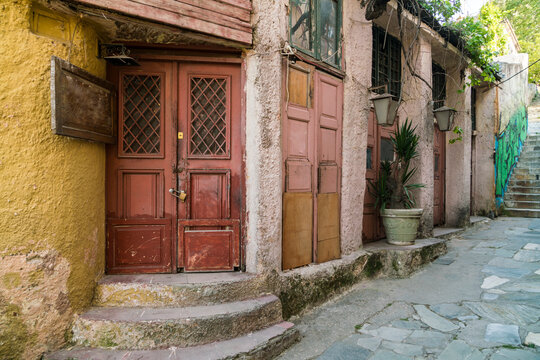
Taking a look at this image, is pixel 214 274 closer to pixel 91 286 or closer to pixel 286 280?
pixel 286 280

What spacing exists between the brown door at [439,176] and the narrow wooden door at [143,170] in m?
6.82

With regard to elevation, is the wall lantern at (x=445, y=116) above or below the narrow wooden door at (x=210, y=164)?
above

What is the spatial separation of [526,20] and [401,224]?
21097 millimetres

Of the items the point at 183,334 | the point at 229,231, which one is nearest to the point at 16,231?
the point at 183,334

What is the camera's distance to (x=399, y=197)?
5.94 meters

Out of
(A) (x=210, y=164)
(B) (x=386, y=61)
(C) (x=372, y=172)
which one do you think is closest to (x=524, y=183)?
(B) (x=386, y=61)

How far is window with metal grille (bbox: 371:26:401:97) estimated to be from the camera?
258 inches

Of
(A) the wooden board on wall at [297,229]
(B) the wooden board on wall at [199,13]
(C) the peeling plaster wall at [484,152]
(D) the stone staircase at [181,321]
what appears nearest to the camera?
(D) the stone staircase at [181,321]

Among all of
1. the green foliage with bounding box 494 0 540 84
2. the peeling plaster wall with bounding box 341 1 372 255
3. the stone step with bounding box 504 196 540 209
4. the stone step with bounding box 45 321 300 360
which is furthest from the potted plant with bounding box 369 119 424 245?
the green foliage with bounding box 494 0 540 84

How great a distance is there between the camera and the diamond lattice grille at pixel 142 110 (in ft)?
13.0

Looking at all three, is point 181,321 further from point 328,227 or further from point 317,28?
point 317,28

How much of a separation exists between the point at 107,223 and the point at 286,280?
2.11m

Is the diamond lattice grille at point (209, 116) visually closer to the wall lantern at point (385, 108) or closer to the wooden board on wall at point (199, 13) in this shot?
the wooden board on wall at point (199, 13)

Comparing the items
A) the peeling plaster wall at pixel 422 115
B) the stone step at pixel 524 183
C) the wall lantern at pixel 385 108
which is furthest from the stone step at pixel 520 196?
the wall lantern at pixel 385 108
